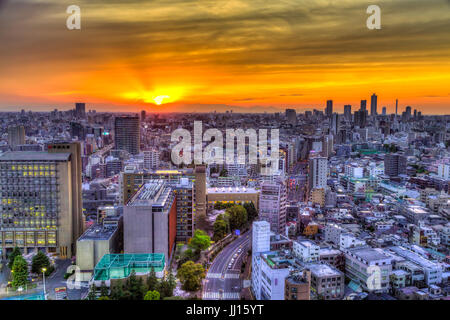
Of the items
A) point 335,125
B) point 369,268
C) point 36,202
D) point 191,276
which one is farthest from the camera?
point 335,125

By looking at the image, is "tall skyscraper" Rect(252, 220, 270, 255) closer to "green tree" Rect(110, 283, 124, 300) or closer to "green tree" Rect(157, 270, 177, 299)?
"green tree" Rect(157, 270, 177, 299)

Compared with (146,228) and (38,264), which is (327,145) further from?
(38,264)

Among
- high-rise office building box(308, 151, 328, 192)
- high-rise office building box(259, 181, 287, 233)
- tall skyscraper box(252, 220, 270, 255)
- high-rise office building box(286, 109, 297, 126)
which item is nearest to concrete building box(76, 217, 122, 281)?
tall skyscraper box(252, 220, 270, 255)

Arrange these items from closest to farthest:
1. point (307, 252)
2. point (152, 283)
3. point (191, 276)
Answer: point (152, 283), point (191, 276), point (307, 252)

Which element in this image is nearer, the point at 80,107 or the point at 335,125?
the point at 80,107

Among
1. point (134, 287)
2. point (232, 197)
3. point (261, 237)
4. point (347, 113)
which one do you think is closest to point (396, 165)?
point (347, 113)

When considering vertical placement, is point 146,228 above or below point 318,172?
below

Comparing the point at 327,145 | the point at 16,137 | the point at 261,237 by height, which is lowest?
the point at 261,237

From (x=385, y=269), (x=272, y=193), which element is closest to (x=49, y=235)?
(x=272, y=193)
